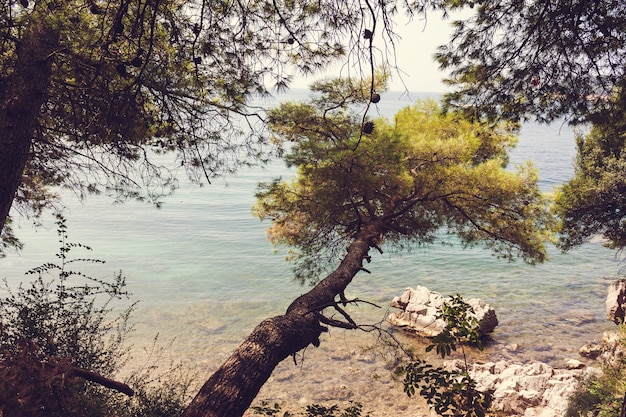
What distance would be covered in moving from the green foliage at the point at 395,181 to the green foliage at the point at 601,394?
8.50 feet

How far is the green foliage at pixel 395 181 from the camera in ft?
26.0

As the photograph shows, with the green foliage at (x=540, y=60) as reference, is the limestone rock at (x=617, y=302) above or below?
below

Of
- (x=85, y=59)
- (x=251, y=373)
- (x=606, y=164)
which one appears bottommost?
(x=251, y=373)

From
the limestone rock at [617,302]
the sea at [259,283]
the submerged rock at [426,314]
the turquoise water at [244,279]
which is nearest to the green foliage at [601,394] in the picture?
the sea at [259,283]

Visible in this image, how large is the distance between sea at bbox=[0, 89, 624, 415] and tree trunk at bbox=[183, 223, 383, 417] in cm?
511

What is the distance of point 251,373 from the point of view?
336cm

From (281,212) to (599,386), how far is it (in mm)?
7322

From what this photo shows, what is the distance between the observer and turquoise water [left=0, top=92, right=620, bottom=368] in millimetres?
11922

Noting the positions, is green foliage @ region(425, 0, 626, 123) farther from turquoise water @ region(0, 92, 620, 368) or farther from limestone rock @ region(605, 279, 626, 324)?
limestone rock @ region(605, 279, 626, 324)

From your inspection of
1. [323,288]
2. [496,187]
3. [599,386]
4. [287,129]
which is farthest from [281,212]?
[599,386]

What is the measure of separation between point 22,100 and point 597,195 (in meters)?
14.8

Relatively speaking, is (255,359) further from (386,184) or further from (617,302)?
(617,302)

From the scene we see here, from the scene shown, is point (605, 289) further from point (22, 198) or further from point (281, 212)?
point (22, 198)

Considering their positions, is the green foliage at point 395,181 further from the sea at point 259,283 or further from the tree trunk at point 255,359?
the tree trunk at point 255,359
